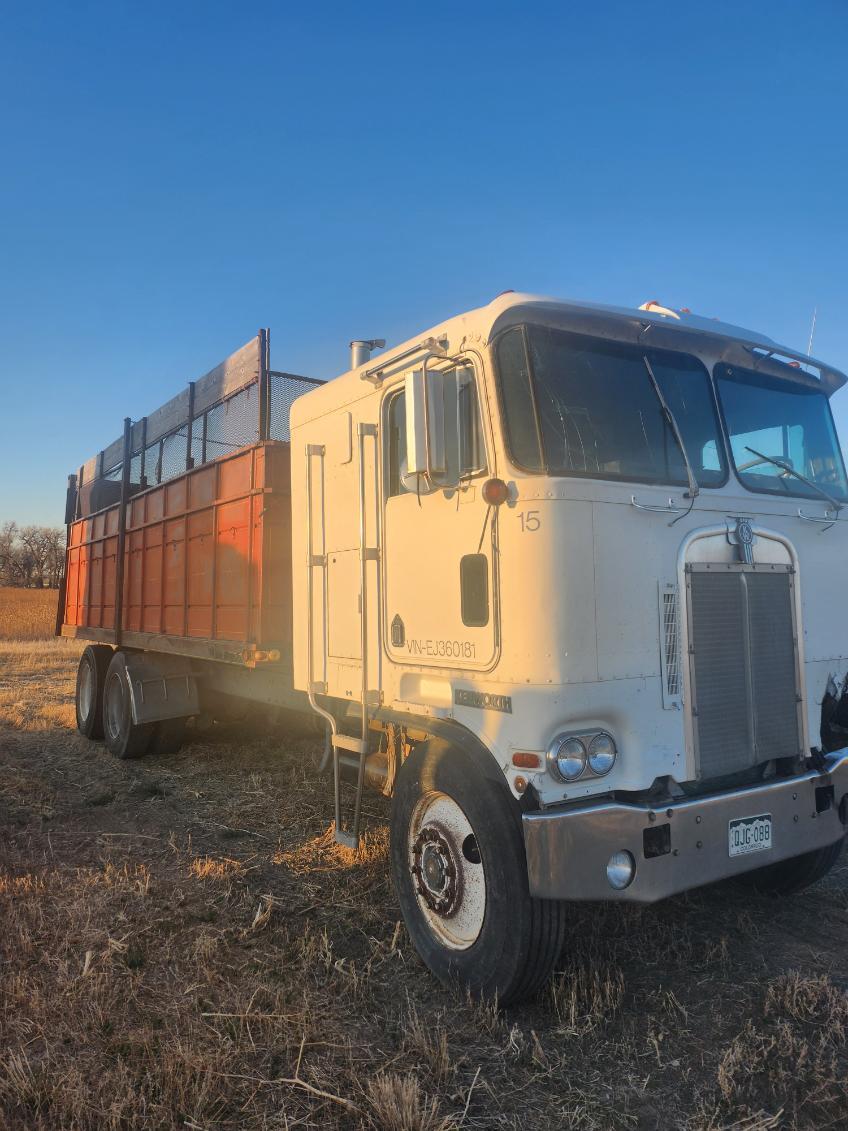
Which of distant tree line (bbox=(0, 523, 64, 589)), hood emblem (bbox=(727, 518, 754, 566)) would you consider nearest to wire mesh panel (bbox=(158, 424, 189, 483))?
hood emblem (bbox=(727, 518, 754, 566))

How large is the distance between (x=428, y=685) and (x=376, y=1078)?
1702 millimetres

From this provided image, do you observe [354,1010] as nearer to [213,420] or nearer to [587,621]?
[587,621]

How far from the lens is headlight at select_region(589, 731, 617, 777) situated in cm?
339

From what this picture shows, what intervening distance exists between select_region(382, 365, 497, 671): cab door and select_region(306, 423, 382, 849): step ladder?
0.61ft

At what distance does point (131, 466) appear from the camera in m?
9.77

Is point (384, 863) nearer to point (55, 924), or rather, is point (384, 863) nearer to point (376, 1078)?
point (55, 924)

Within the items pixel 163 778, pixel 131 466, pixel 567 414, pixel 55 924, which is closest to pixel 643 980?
pixel 567 414

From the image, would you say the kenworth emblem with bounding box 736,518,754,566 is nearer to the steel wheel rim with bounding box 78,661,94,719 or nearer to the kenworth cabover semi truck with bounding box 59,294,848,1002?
the kenworth cabover semi truck with bounding box 59,294,848,1002

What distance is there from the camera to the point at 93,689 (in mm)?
10094

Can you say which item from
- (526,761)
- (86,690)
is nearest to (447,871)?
(526,761)

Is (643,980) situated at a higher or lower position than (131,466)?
lower

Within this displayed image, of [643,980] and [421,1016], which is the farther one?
[643,980]

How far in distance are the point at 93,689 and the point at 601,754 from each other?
8.32m

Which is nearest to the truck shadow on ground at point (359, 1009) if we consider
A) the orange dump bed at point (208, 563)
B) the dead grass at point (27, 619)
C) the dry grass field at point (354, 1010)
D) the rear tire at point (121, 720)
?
the dry grass field at point (354, 1010)
